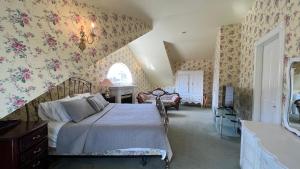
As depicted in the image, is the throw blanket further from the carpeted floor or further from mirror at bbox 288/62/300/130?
mirror at bbox 288/62/300/130

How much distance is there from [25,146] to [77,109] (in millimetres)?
1045

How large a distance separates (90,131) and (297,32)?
8.92 feet

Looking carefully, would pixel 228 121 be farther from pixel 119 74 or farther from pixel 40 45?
pixel 40 45

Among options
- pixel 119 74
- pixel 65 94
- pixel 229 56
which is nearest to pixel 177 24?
pixel 229 56

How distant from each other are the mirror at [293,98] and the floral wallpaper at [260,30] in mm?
167

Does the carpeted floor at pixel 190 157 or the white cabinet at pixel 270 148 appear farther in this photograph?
the carpeted floor at pixel 190 157

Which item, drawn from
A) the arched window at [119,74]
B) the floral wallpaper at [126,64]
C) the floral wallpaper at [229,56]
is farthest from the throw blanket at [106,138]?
the arched window at [119,74]

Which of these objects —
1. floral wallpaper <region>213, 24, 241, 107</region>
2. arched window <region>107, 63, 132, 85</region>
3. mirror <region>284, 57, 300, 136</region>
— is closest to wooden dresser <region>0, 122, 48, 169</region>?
mirror <region>284, 57, 300, 136</region>

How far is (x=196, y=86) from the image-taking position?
881 centimetres

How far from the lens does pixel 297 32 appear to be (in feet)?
7.18

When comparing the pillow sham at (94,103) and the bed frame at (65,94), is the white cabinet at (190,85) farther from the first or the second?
the pillow sham at (94,103)

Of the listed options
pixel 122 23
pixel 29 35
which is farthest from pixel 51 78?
pixel 122 23

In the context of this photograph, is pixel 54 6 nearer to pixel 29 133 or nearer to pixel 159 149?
pixel 29 133

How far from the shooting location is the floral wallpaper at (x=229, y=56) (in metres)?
5.43
